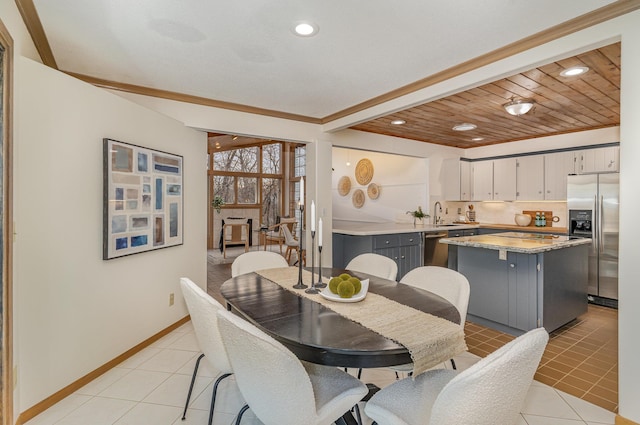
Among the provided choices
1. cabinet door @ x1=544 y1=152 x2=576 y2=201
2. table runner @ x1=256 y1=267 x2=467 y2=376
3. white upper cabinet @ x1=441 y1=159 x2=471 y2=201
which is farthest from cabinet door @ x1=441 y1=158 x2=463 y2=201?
table runner @ x1=256 y1=267 x2=467 y2=376

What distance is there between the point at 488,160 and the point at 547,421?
487 cm

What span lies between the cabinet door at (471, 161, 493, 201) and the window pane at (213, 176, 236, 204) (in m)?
6.10

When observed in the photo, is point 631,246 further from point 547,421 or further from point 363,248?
point 363,248

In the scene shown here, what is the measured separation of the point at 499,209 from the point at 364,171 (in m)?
2.67

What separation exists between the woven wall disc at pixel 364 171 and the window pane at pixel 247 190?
11.7ft

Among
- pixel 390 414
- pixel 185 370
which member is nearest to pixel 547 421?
pixel 390 414

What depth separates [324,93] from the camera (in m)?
3.39

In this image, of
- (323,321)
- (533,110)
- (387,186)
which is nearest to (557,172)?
(533,110)

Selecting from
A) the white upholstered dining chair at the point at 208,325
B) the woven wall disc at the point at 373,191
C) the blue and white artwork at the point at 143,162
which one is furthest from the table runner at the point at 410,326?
the woven wall disc at the point at 373,191

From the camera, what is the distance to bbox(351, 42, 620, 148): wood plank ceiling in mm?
2783

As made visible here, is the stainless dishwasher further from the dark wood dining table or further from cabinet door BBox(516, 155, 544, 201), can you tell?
the dark wood dining table

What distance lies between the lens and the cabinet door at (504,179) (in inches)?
221

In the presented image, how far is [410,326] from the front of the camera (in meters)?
1.42

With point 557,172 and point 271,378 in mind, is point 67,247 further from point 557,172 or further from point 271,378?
point 557,172
